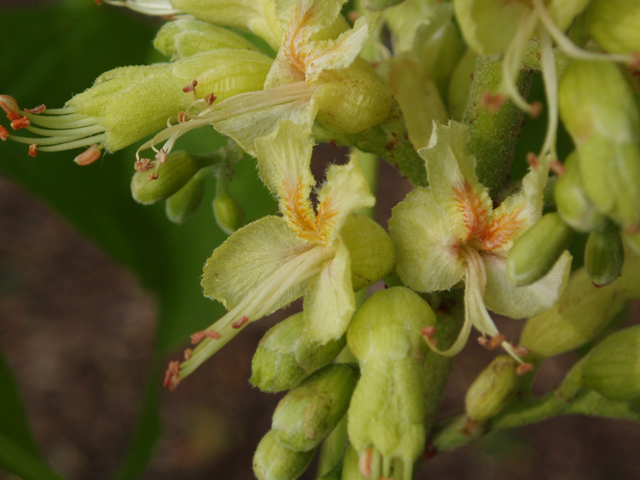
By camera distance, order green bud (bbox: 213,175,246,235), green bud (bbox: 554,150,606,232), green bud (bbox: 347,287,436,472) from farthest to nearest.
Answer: green bud (bbox: 213,175,246,235) → green bud (bbox: 347,287,436,472) → green bud (bbox: 554,150,606,232)

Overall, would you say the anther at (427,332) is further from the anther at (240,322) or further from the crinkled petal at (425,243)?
the anther at (240,322)

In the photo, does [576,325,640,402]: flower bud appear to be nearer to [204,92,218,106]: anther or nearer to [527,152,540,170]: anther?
[527,152,540,170]: anther

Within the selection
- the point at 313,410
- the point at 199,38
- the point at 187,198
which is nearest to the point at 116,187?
the point at 187,198

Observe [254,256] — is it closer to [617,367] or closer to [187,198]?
[187,198]

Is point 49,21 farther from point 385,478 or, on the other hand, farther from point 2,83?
point 385,478

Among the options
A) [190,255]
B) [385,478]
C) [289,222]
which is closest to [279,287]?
[289,222]

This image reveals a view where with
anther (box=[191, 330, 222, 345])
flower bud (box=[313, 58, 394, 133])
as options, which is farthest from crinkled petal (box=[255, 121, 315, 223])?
anther (box=[191, 330, 222, 345])

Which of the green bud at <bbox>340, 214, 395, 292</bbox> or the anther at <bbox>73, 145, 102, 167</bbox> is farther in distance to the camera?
the anther at <bbox>73, 145, 102, 167</bbox>
